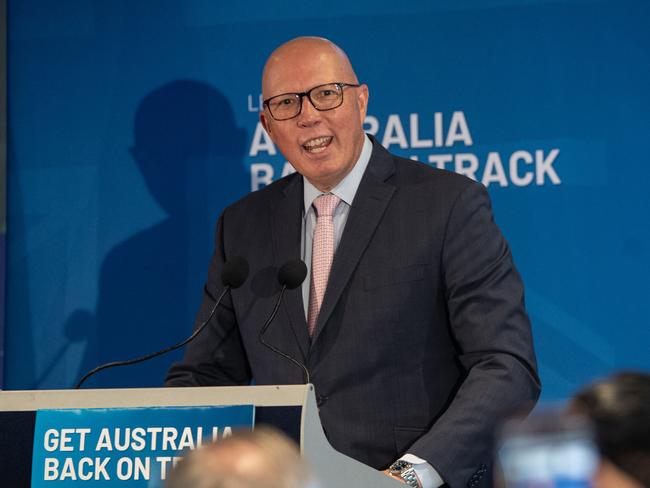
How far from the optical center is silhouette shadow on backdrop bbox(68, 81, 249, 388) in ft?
14.1

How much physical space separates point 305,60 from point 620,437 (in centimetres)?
239

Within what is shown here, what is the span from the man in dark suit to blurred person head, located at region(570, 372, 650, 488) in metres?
1.61

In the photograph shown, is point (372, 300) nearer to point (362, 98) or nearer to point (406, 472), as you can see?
point (406, 472)

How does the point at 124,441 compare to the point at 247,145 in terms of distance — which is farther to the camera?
the point at 247,145

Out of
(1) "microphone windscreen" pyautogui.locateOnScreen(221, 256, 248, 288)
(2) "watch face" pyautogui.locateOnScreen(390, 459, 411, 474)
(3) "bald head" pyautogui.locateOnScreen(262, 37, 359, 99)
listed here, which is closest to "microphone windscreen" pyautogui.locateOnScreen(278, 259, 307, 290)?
(1) "microphone windscreen" pyautogui.locateOnScreen(221, 256, 248, 288)

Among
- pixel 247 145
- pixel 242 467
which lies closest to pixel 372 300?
pixel 247 145

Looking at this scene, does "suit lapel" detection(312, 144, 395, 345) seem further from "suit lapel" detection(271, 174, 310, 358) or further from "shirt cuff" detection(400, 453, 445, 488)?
"shirt cuff" detection(400, 453, 445, 488)

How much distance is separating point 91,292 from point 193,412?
233 cm

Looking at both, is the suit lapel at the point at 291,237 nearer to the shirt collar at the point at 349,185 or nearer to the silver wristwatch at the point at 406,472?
the shirt collar at the point at 349,185

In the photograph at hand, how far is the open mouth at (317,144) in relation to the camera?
321cm

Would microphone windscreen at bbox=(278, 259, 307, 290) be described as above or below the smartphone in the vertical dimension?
above

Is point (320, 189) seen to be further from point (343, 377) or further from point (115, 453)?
point (115, 453)

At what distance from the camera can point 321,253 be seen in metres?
3.15

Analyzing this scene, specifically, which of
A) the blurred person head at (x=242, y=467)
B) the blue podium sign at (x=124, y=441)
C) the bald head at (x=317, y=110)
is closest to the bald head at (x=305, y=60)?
the bald head at (x=317, y=110)
